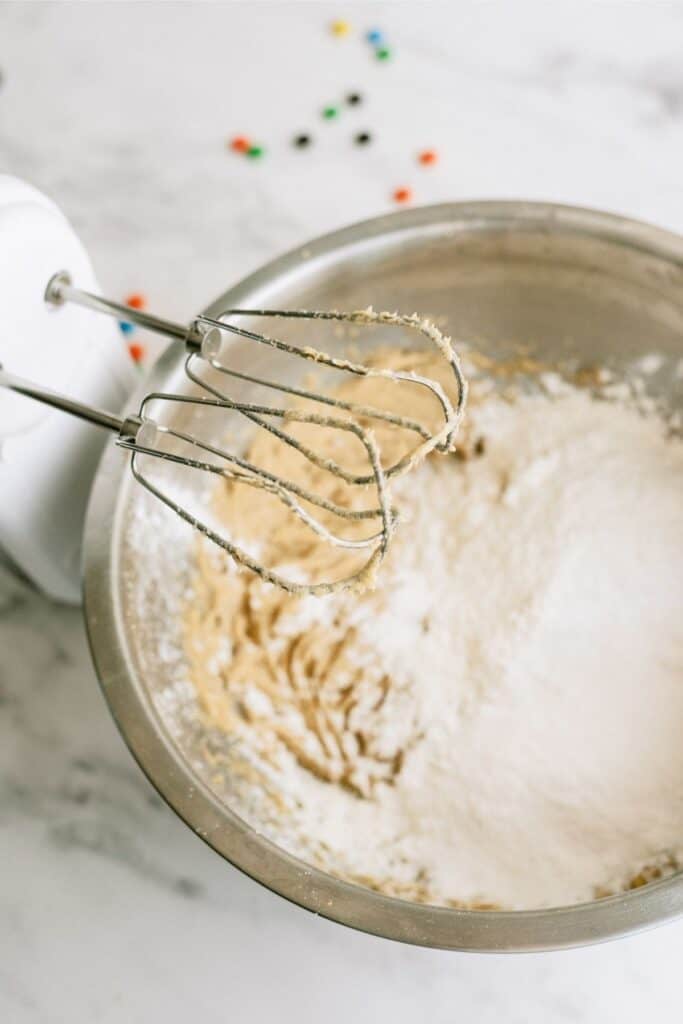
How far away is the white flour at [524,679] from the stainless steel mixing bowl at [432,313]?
0.35 ft

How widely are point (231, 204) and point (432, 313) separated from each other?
291 mm

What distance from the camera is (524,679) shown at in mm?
817

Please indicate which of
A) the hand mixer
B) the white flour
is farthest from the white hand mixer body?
the white flour

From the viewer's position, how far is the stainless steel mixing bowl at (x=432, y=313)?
61 centimetres

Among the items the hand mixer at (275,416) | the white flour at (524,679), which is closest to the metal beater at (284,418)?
the hand mixer at (275,416)

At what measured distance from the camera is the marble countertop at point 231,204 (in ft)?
2.51

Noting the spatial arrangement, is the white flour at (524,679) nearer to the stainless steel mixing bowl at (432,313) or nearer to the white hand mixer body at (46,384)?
the stainless steel mixing bowl at (432,313)

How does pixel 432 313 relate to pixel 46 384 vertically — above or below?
above

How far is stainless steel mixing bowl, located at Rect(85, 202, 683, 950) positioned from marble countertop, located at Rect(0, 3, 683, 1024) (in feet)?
0.45

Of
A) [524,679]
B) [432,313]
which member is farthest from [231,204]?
[524,679]

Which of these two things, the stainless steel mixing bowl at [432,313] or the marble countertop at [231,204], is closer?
the stainless steel mixing bowl at [432,313]

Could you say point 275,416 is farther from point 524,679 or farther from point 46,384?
point 524,679

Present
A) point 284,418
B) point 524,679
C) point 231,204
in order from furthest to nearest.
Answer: point 231,204 < point 524,679 < point 284,418

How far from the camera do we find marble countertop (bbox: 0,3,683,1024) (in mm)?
764
